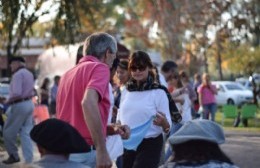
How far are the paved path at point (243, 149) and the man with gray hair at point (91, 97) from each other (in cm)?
457

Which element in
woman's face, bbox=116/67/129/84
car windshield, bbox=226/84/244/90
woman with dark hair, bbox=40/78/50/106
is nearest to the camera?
woman's face, bbox=116/67/129/84

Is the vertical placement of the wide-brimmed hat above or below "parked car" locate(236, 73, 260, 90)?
above

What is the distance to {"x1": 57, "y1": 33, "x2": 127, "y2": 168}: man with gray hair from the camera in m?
5.00

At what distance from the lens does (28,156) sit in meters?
11.3

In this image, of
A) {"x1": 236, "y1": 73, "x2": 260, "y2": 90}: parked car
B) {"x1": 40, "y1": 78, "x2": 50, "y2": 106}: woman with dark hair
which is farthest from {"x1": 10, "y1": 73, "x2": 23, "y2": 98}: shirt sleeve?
{"x1": 236, "y1": 73, "x2": 260, "y2": 90}: parked car

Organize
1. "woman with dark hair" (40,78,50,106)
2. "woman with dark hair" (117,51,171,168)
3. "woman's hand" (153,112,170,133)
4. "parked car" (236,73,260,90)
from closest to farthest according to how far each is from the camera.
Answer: "woman's hand" (153,112,170,133) → "woman with dark hair" (117,51,171,168) → "woman with dark hair" (40,78,50,106) → "parked car" (236,73,260,90)

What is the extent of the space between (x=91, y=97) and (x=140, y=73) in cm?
177

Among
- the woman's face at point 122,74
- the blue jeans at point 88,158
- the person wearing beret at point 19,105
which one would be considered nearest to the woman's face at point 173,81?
the woman's face at point 122,74

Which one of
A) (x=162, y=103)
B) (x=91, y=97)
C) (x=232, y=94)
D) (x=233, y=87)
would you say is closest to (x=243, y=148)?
(x=162, y=103)

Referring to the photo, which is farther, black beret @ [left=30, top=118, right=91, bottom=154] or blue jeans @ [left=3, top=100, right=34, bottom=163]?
blue jeans @ [left=3, top=100, right=34, bottom=163]

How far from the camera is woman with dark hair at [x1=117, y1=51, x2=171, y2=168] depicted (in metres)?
6.68

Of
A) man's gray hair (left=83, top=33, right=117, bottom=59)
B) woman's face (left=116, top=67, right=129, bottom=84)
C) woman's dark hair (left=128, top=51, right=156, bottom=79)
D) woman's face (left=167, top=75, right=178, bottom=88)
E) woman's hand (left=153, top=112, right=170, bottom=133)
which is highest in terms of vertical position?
man's gray hair (left=83, top=33, right=117, bottom=59)

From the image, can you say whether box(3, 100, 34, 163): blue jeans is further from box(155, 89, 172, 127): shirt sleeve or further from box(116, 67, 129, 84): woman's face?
box(155, 89, 172, 127): shirt sleeve

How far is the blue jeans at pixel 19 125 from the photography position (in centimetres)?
1123
